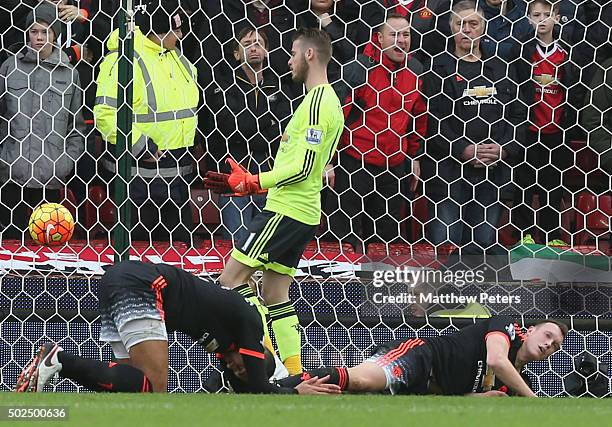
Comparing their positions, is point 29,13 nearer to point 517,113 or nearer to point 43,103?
point 43,103

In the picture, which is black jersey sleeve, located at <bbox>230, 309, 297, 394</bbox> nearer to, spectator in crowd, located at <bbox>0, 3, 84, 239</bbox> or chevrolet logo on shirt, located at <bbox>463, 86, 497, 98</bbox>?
spectator in crowd, located at <bbox>0, 3, 84, 239</bbox>

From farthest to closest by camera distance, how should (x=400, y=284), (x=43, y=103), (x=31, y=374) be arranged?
1. (x=43, y=103)
2. (x=400, y=284)
3. (x=31, y=374)

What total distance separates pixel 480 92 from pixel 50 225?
2.82 m

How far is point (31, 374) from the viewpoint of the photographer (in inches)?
236

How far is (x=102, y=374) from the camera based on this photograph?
5992mm

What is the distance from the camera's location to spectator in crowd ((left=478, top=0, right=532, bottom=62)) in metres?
8.84

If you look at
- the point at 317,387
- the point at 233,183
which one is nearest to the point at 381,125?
the point at 233,183

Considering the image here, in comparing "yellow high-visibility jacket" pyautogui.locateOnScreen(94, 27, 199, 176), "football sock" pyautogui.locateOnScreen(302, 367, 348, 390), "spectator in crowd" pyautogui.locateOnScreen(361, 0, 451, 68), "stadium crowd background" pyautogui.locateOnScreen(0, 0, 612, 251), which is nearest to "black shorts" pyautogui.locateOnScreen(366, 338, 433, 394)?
"football sock" pyautogui.locateOnScreen(302, 367, 348, 390)

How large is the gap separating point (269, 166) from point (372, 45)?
3.34 ft

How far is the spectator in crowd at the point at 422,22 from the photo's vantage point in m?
8.89

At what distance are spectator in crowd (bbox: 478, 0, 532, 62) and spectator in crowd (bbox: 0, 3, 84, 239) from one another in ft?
8.63

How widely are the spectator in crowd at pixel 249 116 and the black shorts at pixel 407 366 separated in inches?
59.6

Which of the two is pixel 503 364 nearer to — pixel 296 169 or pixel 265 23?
pixel 296 169

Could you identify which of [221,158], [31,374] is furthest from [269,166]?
[31,374]
